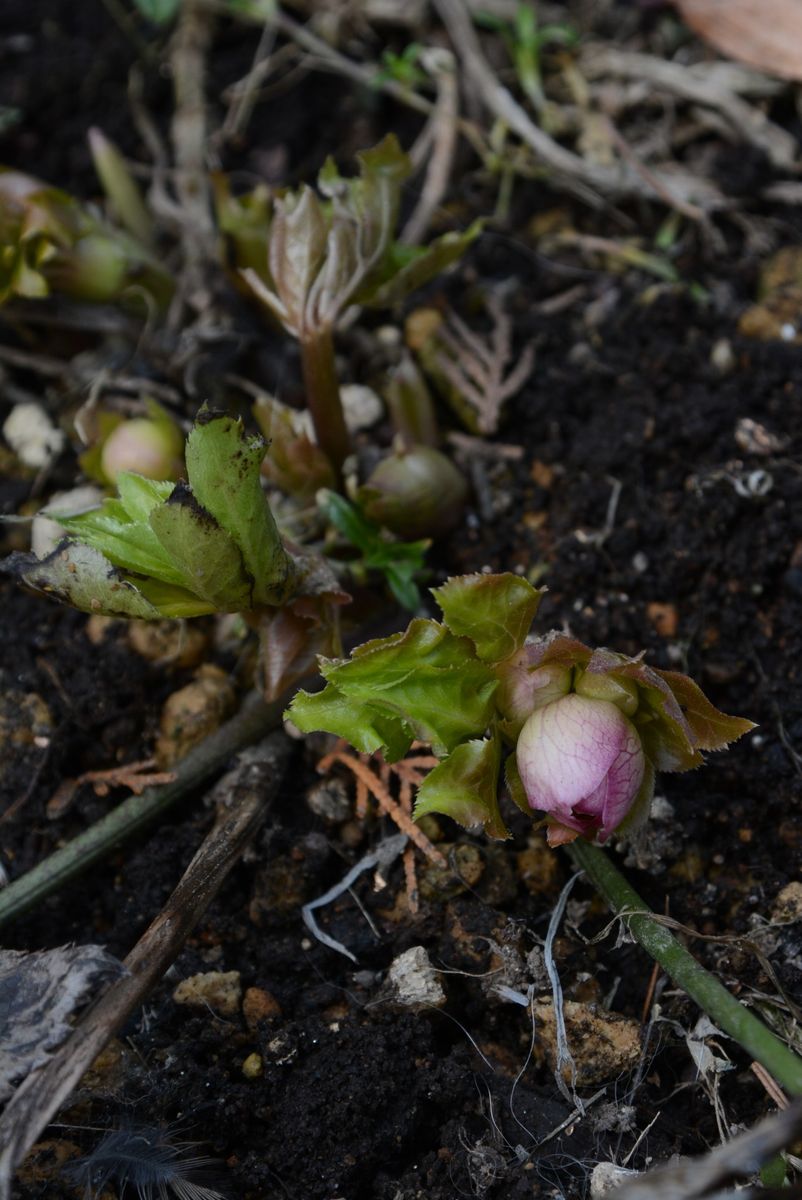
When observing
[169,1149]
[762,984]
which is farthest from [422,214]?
[169,1149]

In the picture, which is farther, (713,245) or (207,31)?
(207,31)

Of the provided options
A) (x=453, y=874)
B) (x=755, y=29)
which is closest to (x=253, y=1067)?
(x=453, y=874)

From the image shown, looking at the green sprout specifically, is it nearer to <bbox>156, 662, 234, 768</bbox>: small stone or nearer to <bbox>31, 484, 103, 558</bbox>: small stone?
<bbox>31, 484, 103, 558</bbox>: small stone

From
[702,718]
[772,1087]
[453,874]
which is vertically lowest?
[772,1087]

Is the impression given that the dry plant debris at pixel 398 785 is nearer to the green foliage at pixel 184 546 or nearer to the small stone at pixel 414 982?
the small stone at pixel 414 982

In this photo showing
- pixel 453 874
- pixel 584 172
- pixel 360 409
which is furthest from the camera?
pixel 584 172

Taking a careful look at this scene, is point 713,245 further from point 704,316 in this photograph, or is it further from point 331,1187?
point 331,1187

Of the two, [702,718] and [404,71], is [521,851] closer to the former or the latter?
[702,718]
